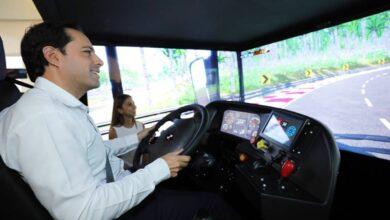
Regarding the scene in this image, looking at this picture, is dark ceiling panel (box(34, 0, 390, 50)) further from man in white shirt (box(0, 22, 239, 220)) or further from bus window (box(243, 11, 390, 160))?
man in white shirt (box(0, 22, 239, 220))

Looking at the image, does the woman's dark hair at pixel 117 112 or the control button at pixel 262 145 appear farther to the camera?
the woman's dark hair at pixel 117 112

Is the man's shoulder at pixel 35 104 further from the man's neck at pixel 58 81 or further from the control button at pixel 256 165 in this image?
the control button at pixel 256 165

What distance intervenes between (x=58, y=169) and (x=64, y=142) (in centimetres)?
9

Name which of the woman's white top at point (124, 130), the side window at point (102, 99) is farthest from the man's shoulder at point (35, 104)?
the side window at point (102, 99)

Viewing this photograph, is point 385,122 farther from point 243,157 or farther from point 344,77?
point 243,157

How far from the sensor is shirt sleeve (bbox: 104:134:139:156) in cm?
155

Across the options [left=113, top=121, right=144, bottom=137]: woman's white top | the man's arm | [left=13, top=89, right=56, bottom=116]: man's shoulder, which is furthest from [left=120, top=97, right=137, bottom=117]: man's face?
[left=13, top=89, right=56, bottom=116]: man's shoulder

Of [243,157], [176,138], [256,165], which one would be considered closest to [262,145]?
[243,157]

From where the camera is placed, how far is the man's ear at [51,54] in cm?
104

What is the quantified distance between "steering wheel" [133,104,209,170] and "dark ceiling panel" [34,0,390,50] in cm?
94

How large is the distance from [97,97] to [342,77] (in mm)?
2401

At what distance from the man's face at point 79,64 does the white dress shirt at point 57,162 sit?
0.11 metres

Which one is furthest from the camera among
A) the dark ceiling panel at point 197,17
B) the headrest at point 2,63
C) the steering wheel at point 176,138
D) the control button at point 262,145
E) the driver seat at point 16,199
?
the dark ceiling panel at point 197,17

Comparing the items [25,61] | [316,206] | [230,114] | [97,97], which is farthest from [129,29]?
[316,206]
